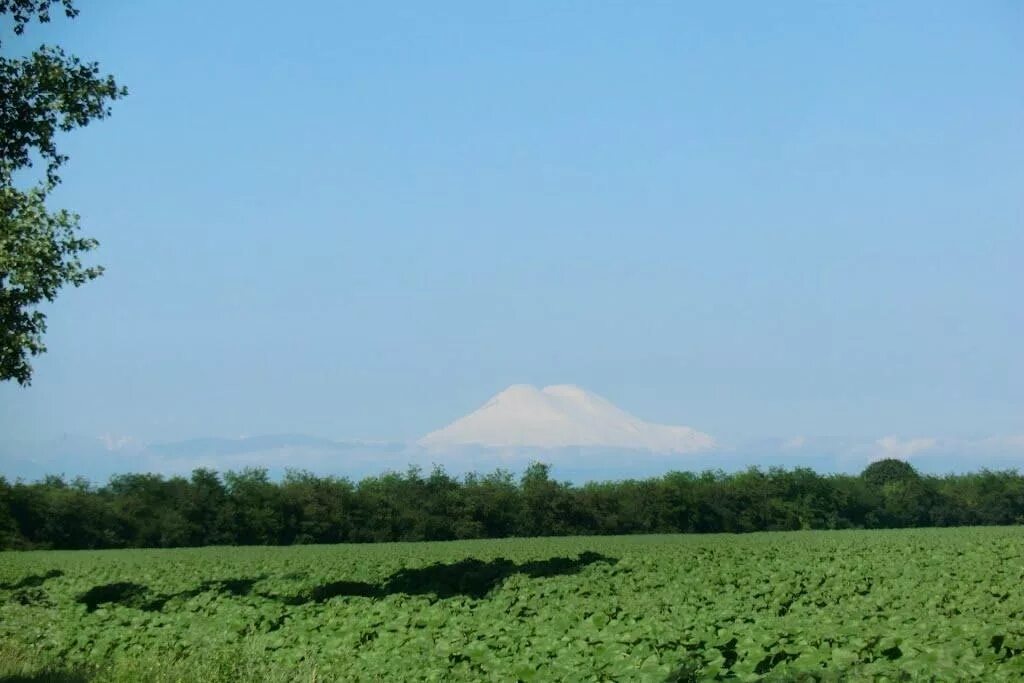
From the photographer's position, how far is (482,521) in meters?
69.2

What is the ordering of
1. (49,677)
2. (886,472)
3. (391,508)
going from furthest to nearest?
(886,472) → (391,508) → (49,677)

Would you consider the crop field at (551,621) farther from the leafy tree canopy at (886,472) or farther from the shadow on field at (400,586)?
the leafy tree canopy at (886,472)

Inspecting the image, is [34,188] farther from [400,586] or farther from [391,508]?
[391,508]

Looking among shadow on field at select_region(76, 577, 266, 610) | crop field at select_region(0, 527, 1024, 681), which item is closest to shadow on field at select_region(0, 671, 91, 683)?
crop field at select_region(0, 527, 1024, 681)

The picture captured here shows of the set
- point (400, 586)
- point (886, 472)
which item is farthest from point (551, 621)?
point (886, 472)

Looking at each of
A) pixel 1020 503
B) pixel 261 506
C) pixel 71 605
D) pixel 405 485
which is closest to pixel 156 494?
pixel 261 506

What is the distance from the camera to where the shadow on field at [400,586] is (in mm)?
Answer: 25031

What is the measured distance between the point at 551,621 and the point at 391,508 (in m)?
51.3

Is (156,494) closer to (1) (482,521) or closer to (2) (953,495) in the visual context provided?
(1) (482,521)

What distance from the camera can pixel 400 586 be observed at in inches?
1003

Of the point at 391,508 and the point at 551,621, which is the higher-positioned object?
the point at 391,508

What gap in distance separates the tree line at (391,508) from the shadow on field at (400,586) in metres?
36.3

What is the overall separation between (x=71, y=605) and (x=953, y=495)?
74.5 m

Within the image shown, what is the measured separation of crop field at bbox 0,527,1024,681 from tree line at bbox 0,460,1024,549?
29663 millimetres
